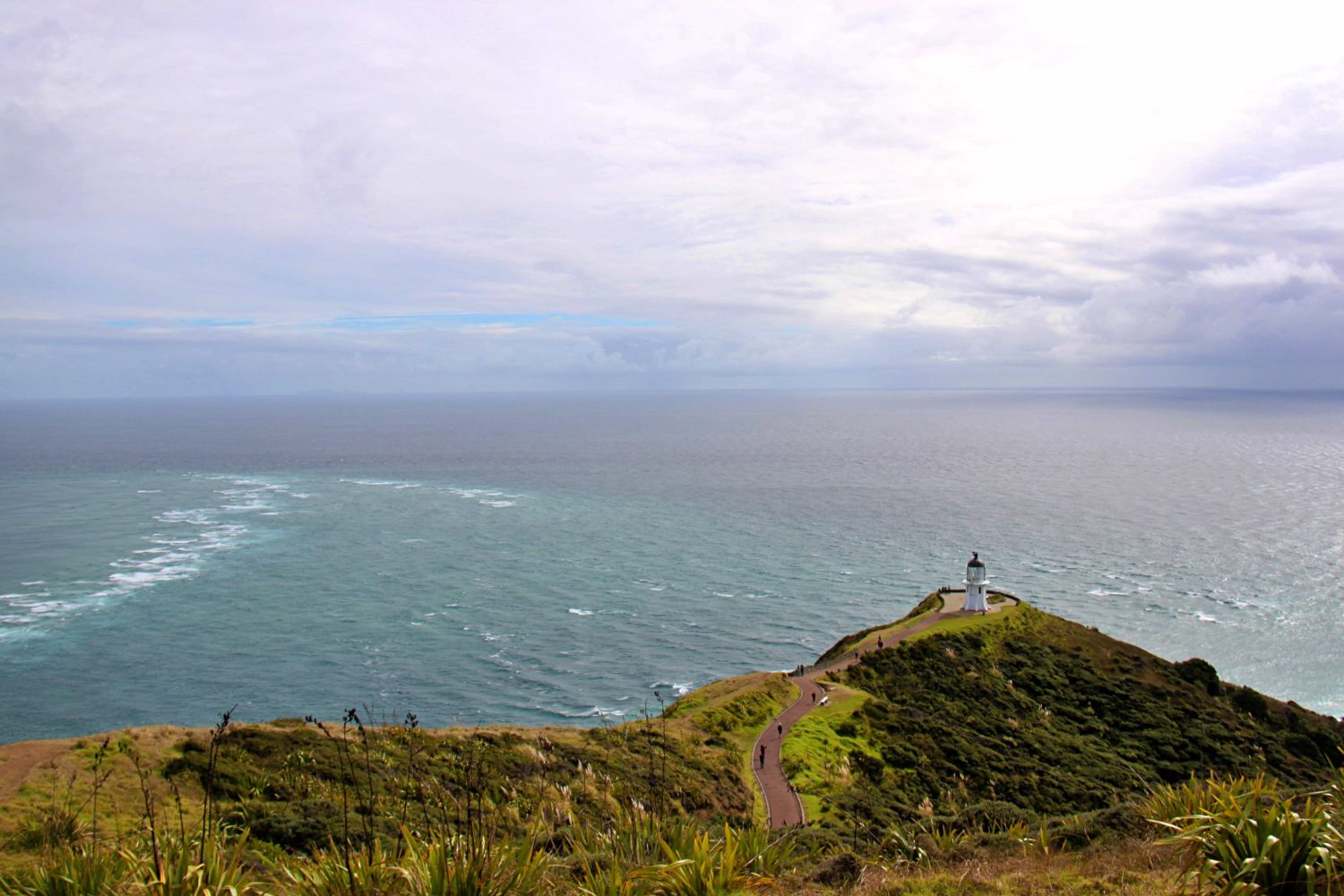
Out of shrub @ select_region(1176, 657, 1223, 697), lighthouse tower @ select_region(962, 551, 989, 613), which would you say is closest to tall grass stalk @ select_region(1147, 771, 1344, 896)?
shrub @ select_region(1176, 657, 1223, 697)

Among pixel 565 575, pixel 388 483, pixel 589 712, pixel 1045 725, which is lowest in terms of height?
pixel 589 712

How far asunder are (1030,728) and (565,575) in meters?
36.6

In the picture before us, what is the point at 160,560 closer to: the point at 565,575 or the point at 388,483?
the point at 565,575

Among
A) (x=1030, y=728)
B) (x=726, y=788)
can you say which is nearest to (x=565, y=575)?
(x=1030, y=728)

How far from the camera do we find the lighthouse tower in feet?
154

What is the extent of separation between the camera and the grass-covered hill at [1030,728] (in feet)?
91.9

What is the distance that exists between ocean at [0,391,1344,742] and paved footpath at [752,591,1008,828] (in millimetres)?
8253

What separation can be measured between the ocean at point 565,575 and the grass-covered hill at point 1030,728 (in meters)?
9.90

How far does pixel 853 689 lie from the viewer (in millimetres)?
35812

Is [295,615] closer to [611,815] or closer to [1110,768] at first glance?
[611,815]

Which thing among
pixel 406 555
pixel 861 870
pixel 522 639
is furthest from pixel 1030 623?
pixel 406 555

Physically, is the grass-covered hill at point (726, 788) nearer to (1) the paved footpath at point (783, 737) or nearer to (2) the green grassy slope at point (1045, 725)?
(2) the green grassy slope at point (1045, 725)

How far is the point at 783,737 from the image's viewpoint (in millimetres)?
29891

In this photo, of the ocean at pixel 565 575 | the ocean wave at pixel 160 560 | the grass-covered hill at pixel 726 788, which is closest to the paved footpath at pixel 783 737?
the grass-covered hill at pixel 726 788
